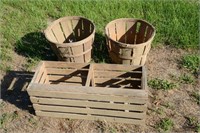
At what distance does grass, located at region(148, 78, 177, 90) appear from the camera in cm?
469

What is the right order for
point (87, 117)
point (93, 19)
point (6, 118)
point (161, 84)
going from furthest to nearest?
1. point (93, 19)
2. point (161, 84)
3. point (6, 118)
4. point (87, 117)

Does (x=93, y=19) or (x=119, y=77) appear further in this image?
(x=93, y=19)

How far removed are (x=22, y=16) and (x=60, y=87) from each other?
113 inches

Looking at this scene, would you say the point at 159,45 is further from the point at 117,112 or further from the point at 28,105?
the point at 28,105

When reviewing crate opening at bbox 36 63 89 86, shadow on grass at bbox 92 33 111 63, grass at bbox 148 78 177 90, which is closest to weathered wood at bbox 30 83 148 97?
crate opening at bbox 36 63 89 86

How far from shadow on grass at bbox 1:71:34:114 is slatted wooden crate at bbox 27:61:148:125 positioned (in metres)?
0.38

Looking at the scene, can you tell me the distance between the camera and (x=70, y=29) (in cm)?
532

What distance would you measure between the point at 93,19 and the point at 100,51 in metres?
0.85

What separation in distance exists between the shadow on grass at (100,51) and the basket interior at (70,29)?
0.33 metres

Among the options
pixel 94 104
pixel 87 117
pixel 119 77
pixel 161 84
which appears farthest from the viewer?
pixel 161 84

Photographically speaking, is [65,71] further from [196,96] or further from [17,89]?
[196,96]

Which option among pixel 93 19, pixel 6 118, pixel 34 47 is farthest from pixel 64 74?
pixel 93 19

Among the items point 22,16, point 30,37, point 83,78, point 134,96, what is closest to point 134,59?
point 83,78

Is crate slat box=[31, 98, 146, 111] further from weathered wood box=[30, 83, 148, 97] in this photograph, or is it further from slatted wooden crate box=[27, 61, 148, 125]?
weathered wood box=[30, 83, 148, 97]
